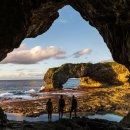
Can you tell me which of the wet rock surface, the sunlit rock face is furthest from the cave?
the wet rock surface

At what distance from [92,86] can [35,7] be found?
8785 centimetres

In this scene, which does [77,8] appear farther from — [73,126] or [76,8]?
[73,126]

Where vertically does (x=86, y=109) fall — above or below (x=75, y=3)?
below

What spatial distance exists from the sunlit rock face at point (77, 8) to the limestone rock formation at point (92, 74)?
73.1m

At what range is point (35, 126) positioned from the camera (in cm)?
2969

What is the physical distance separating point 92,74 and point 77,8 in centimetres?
7430

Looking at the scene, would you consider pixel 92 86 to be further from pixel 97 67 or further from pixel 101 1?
pixel 101 1

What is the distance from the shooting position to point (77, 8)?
45719 millimetres

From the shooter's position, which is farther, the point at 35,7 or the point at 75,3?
the point at 75,3

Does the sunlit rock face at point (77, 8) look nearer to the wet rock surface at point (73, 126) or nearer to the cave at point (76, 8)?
the cave at point (76, 8)

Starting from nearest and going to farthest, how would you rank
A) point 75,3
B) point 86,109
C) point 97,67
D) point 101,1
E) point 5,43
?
point 101,1 → point 5,43 → point 75,3 → point 86,109 → point 97,67

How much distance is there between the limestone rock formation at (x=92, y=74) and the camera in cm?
11831

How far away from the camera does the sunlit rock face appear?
3622 centimetres

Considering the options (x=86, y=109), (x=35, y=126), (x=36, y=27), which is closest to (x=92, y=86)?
(x=86, y=109)
